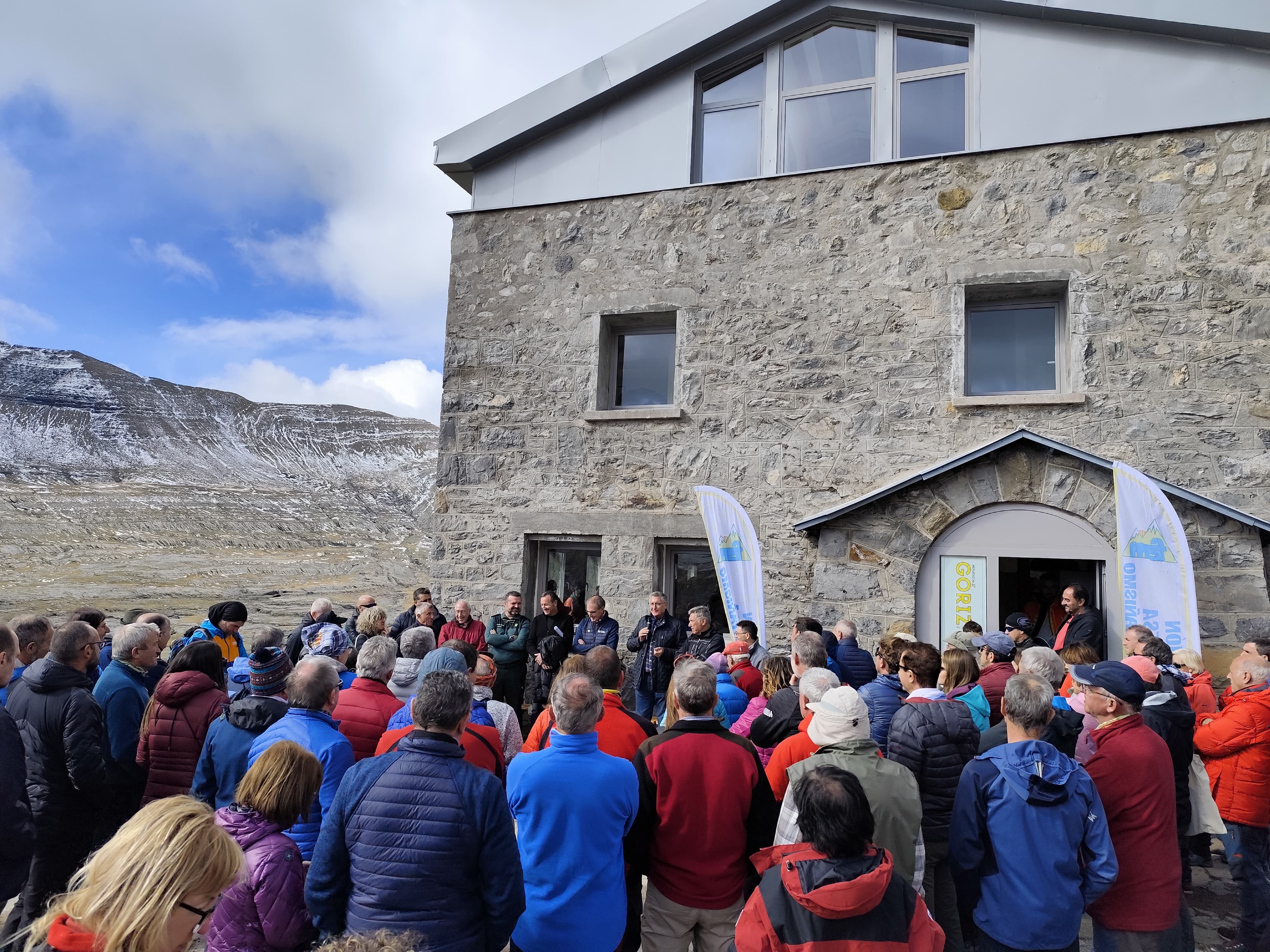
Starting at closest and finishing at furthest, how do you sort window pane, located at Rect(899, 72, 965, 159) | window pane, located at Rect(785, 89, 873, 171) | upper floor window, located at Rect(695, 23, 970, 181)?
window pane, located at Rect(899, 72, 965, 159) → upper floor window, located at Rect(695, 23, 970, 181) → window pane, located at Rect(785, 89, 873, 171)

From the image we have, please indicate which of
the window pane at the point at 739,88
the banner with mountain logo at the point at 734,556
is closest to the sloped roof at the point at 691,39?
the window pane at the point at 739,88

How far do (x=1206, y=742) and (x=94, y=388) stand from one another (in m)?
99.5

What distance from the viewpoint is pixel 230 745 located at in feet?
11.1

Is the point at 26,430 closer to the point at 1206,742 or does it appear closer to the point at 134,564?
the point at 134,564

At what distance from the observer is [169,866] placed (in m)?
1.52

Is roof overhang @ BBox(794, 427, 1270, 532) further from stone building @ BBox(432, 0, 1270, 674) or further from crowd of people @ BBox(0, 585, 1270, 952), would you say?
crowd of people @ BBox(0, 585, 1270, 952)

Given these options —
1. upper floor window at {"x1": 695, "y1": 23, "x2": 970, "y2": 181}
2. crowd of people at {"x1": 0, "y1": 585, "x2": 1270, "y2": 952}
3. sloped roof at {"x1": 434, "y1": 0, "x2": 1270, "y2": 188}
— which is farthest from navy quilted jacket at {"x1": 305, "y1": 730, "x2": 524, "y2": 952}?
sloped roof at {"x1": 434, "y1": 0, "x2": 1270, "y2": 188}

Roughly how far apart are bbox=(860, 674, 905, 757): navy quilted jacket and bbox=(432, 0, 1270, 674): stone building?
11.5ft

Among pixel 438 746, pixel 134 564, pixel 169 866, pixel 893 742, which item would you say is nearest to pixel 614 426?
pixel 893 742

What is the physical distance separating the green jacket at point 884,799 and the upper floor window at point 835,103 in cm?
712

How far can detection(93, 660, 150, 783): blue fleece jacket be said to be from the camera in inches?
157

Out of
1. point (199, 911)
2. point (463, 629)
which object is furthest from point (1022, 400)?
point (199, 911)

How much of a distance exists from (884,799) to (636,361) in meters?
7.00

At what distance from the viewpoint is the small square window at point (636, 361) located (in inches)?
361
